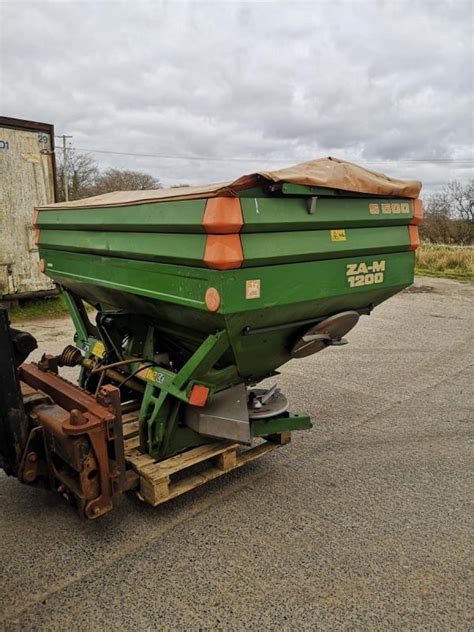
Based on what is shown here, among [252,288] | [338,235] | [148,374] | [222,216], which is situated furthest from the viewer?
[148,374]

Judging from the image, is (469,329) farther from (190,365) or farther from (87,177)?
(87,177)

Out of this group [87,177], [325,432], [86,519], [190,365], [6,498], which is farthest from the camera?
[87,177]

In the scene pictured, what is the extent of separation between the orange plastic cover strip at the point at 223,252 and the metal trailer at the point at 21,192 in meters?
6.31

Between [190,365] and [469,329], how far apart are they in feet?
24.3

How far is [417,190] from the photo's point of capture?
3.59 metres

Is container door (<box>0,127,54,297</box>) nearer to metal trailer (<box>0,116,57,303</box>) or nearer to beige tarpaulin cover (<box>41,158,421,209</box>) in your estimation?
metal trailer (<box>0,116,57,303</box>)

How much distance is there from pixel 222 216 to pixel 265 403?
1.71 m

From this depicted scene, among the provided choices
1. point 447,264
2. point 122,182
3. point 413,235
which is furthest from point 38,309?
point 122,182

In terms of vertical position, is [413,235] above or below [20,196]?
below

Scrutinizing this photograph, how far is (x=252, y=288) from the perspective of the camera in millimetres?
2693

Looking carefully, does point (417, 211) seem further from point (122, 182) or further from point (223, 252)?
point (122, 182)

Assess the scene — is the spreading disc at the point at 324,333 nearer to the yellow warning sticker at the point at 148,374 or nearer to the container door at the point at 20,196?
the yellow warning sticker at the point at 148,374

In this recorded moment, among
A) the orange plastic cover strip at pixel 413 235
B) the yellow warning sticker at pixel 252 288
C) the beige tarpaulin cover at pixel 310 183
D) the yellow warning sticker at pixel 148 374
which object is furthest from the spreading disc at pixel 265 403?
the beige tarpaulin cover at pixel 310 183

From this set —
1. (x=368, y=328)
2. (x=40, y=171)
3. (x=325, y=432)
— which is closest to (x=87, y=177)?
(x=40, y=171)
